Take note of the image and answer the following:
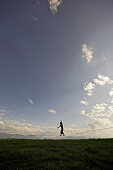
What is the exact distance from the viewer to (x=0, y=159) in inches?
462

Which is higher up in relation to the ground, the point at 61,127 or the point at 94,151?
the point at 61,127

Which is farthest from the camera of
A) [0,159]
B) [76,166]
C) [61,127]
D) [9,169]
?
[61,127]

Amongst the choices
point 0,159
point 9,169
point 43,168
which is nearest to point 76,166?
point 43,168

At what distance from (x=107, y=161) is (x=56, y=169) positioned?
14.8 ft

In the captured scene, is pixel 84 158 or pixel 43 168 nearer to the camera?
pixel 43 168

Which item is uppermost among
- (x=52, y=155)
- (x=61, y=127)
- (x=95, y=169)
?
(x=61, y=127)

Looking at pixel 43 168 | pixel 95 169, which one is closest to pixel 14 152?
pixel 43 168

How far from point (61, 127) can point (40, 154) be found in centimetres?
2153

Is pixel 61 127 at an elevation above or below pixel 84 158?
above

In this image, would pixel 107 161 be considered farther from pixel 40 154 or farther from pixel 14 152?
pixel 14 152

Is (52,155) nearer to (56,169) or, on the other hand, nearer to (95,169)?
(56,169)

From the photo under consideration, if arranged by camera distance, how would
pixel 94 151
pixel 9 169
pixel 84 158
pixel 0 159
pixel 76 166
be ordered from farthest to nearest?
pixel 94 151
pixel 84 158
pixel 0 159
pixel 76 166
pixel 9 169

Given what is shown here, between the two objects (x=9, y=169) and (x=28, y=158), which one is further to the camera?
(x=28, y=158)

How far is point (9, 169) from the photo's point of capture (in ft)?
32.1
